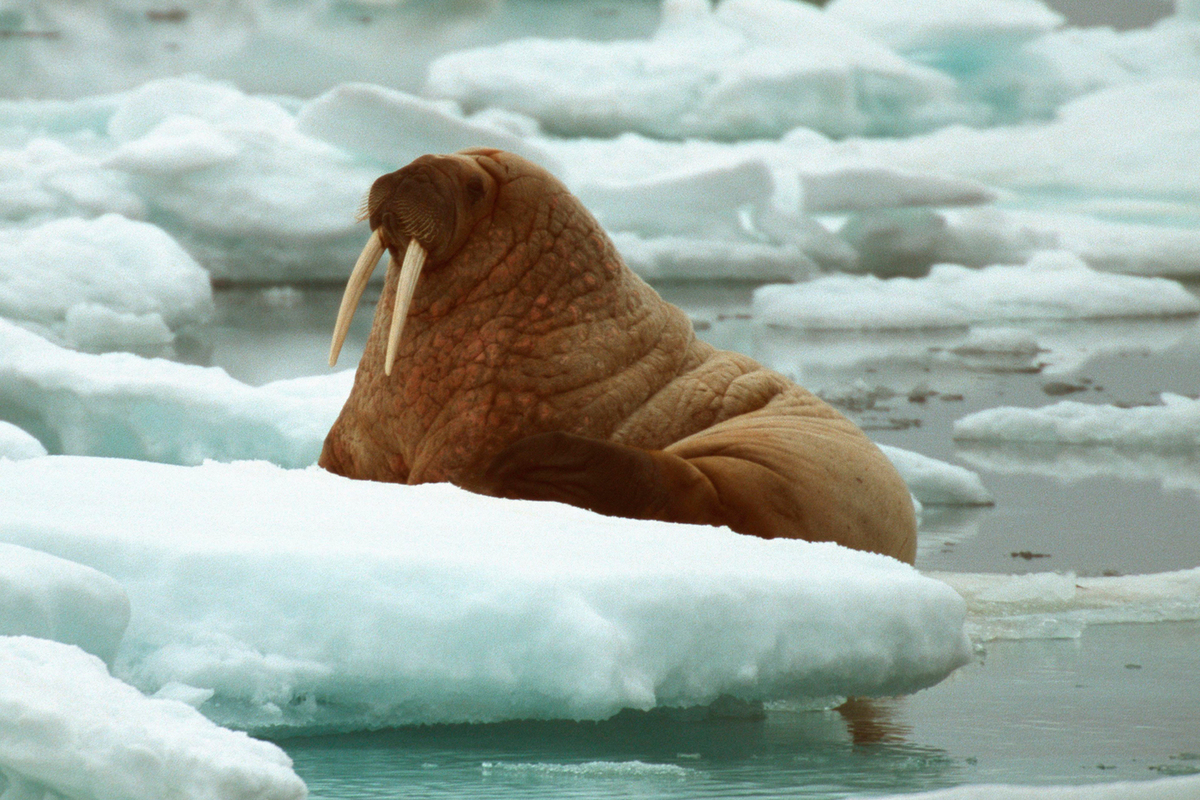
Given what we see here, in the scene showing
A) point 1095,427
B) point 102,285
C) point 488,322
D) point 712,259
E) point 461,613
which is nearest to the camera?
point 461,613

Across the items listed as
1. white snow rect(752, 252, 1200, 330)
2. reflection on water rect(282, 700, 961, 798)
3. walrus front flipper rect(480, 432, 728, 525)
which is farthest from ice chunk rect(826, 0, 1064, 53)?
reflection on water rect(282, 700, 961, 798)

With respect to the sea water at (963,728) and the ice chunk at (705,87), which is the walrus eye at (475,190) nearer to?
the sea water at (963,728)

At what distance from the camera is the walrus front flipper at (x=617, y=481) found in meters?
3.24

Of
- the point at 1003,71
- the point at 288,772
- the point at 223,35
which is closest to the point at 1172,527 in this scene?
the point at 288,772

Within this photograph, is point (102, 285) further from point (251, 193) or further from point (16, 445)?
point (16, 445)

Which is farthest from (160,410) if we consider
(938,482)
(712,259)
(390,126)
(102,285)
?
(712,259)

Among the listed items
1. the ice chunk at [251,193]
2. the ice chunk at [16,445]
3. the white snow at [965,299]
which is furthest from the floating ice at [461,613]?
the ice chunk at [251,193]

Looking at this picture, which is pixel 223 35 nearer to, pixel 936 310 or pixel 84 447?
pixel 936 310

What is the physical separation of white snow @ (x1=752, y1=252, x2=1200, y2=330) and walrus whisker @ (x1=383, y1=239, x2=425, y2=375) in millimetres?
9737

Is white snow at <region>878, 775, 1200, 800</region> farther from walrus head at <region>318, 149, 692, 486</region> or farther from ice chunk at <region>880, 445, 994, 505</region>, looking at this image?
ice chunk at <region>880, 445, 994, 505</region>

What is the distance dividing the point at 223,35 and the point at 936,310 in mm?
21161

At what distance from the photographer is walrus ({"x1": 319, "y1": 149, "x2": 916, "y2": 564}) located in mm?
3350

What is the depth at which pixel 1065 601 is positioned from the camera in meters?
3.87

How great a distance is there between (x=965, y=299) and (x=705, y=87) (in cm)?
926
